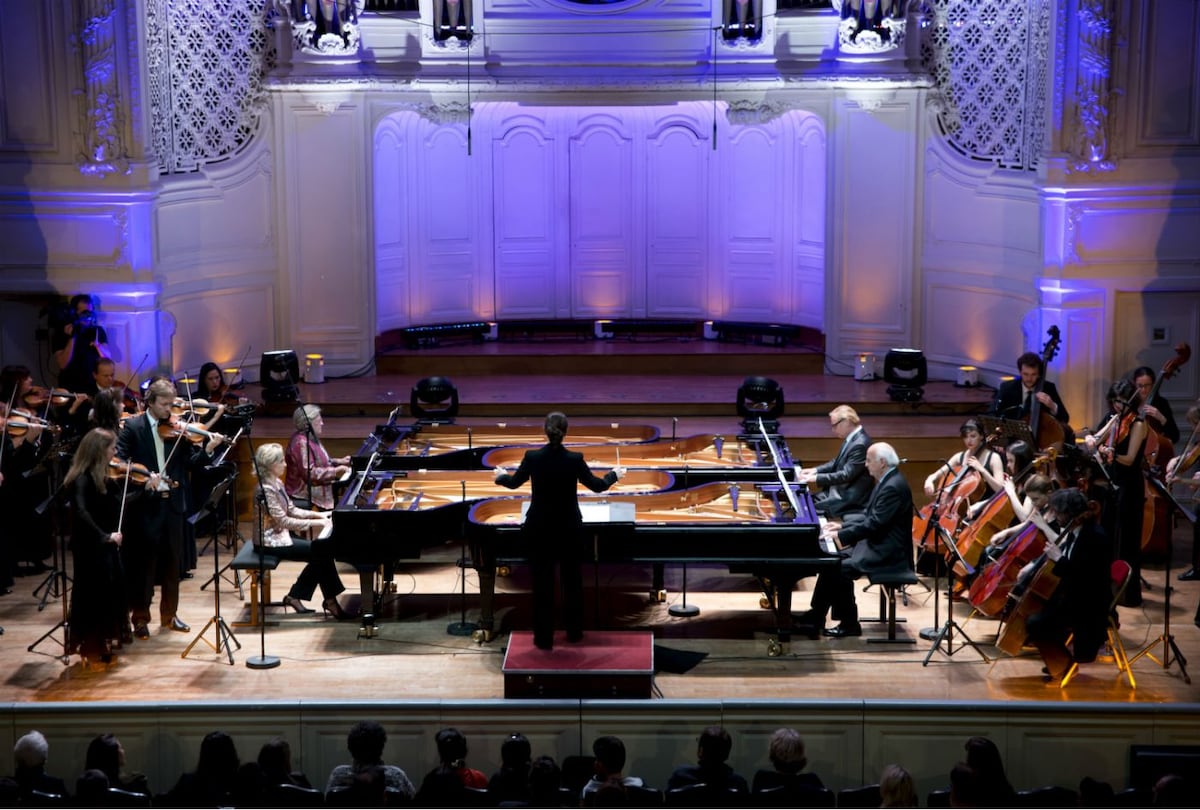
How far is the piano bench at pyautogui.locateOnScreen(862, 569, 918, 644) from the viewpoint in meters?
9.48

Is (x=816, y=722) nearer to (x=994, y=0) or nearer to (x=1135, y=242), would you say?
(x=1135, y=242)

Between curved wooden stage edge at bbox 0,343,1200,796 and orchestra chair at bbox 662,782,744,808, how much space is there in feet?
3.80

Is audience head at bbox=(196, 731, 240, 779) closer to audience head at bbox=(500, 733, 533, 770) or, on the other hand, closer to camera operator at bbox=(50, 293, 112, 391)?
audience head at bbox=(500, 733, 533, 770)

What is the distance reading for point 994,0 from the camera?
13.8 meters

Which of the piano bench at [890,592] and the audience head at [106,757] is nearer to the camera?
the audience head at [106,757]

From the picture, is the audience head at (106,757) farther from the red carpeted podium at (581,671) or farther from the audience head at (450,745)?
the red carpeted podium at (581,671)

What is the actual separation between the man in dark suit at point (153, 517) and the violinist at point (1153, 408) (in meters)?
5.85

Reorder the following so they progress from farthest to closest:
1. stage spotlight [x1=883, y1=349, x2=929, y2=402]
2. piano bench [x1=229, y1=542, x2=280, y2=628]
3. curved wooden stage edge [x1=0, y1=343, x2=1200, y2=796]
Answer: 1. stage spotlight [x1=883, y1=349, x2=929, y2=402]
2. piano bench [x1=229, y1=542, x2=280, y2=628]
3. curved wooden stage edge [x1=0, y1=343, x2=1200, y2=796]

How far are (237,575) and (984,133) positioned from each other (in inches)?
280

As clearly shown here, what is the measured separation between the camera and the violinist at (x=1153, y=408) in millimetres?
10898

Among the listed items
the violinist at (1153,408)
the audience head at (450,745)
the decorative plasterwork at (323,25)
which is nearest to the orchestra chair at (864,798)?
the audience head at (450,745)

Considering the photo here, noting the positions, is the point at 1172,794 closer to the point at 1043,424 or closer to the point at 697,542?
the point at 697,542

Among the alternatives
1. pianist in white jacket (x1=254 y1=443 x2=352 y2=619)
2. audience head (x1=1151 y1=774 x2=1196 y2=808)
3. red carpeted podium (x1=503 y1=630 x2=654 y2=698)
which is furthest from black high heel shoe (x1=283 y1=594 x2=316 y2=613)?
audience head (x1=1151 y1=774 x2=1196 y2=808)

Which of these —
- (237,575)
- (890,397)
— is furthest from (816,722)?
(890,397)
